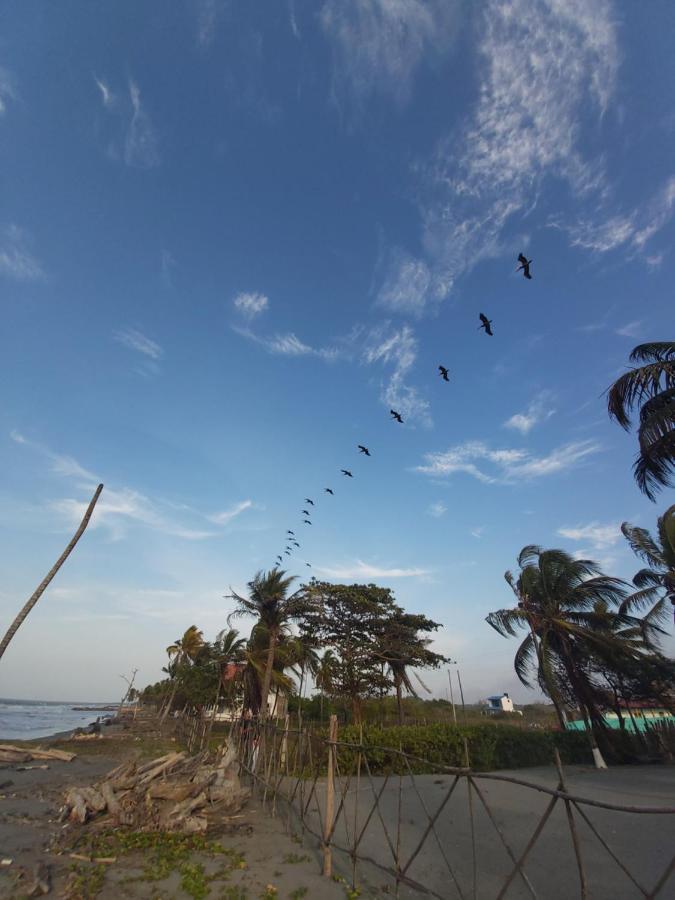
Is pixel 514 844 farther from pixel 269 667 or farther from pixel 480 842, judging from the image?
pixel 269 667

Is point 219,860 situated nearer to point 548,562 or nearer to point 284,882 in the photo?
point 284,882

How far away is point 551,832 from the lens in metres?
8.99

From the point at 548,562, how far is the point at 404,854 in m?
15.7

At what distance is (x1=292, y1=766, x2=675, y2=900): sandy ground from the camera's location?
6.65m

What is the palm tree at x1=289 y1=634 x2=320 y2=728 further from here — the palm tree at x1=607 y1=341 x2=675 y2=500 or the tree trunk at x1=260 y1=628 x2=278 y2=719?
the palm tree at x1=607 y1=341 x2=675 y2=500

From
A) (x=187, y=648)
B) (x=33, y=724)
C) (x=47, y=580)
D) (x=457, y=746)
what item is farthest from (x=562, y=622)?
(x=33, y=724)

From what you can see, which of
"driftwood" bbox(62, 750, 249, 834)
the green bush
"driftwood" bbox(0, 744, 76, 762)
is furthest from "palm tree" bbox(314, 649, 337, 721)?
"driftwood" bbox(62, 750, 249, 834)

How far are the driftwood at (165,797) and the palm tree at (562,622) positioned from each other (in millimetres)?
14659

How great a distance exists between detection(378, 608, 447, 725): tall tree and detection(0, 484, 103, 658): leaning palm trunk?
17002 mm

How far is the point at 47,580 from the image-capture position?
586 inches

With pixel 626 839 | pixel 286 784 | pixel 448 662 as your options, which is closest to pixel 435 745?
pixel 286 784

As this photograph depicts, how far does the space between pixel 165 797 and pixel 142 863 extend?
1.94 meters

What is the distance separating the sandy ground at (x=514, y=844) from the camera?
6.65 m

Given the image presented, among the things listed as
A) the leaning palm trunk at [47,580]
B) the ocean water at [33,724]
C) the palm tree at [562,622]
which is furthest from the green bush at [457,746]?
the ocean water at [33,724]
